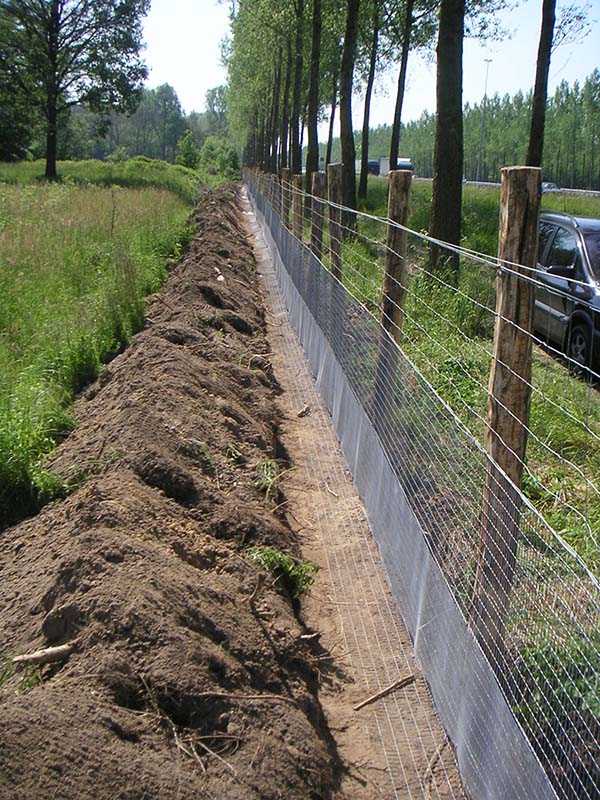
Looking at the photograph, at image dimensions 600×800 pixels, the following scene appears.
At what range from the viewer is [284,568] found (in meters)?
5.00

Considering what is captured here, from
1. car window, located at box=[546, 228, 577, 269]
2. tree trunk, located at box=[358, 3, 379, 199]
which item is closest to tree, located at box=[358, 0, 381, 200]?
tree trunk, located at box=[358, 3, 379, 199]

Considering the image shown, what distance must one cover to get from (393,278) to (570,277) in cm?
460

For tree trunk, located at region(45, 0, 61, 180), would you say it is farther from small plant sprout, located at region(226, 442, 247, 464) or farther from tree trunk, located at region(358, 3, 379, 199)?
small plant sprout, located at region(226, 442, 247, 464)

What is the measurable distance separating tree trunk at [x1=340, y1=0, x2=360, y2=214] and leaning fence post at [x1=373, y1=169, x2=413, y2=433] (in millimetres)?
12545

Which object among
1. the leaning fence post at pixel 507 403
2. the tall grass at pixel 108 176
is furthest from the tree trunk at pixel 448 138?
the tall grass at pixel 108 176

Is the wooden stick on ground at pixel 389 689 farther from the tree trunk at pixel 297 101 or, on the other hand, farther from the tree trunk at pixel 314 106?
the tree trunk at pixel 297 101

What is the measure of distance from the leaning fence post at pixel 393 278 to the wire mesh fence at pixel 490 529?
0.06 feet

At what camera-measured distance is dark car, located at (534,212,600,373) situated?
31.9ft

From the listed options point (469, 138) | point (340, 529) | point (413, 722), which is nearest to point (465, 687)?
point (413, 722)

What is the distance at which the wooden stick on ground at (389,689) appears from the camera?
412 centimetres

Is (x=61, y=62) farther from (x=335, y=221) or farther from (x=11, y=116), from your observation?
(x=335, y=221)

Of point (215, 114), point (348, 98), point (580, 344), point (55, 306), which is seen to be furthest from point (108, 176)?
point (215, 114)

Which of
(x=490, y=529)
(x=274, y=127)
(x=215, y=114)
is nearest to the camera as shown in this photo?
(x=490, y=529)

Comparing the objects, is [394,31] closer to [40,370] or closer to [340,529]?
[40,370]
